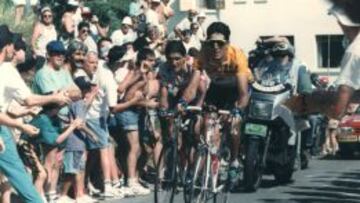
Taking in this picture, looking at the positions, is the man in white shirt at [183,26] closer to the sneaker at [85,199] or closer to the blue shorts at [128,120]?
the blue shorts at [128,120]

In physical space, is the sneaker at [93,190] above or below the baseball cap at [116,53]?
below

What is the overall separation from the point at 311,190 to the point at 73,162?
3933mm

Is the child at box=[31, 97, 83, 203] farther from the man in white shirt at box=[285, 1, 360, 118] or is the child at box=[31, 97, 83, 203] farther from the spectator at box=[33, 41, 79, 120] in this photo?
the man in white shirt at box=[285, 1, 360, 118]

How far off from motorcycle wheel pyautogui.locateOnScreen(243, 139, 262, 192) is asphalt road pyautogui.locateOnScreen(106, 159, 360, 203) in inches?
5.2

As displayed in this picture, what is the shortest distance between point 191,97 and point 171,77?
4.59 ft

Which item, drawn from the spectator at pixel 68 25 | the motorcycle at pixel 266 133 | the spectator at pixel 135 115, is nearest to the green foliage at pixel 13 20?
the spectator at pixel 68 25

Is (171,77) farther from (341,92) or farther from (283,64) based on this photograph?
(341,92)

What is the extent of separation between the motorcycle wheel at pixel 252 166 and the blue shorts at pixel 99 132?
1.88m

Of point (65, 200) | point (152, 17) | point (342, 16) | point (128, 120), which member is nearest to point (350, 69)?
point (342, 16)

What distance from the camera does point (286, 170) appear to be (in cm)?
1722

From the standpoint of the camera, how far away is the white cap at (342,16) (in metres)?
4.75

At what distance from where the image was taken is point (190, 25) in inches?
1059

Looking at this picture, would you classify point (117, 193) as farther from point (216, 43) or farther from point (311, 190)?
point (216, 43)

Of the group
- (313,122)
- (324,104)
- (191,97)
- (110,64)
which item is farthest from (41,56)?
(324,104)
